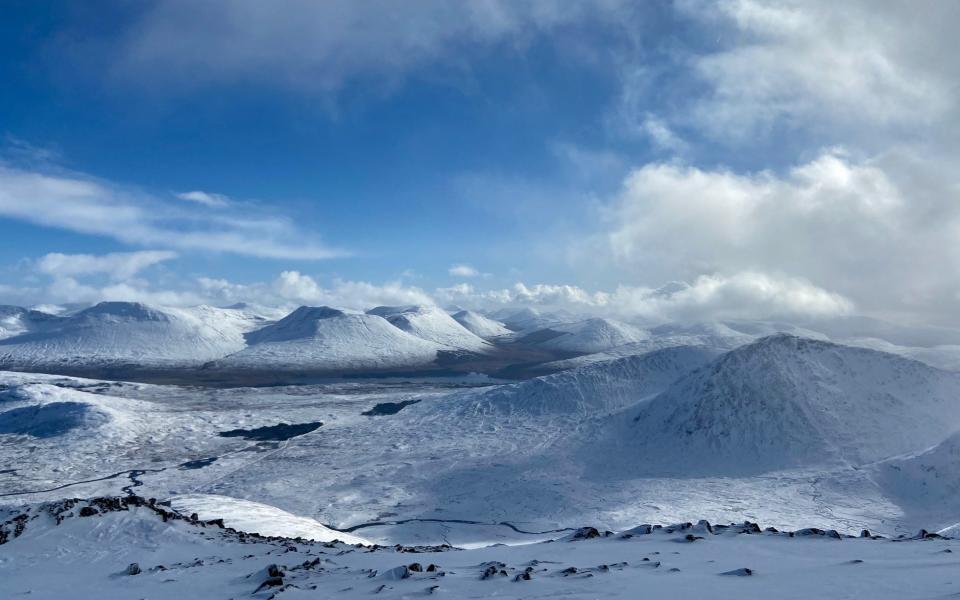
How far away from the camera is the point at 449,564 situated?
12344 millimetres

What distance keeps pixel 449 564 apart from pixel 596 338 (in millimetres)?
167984

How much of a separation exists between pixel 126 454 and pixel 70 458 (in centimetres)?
360

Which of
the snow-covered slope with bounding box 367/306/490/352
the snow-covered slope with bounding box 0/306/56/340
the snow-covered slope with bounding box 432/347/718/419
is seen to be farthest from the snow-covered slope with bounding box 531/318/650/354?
the snow-covered slope with bounding box 0/306/56/340

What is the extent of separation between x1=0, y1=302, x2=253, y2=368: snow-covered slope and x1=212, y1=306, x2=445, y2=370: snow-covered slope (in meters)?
9.59

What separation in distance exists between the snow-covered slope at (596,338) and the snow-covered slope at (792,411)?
109314mm

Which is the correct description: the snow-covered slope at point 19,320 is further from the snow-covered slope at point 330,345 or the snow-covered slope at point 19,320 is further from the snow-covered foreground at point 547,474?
the snow-covered foreground at point 547,474

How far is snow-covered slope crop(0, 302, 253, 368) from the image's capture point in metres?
127

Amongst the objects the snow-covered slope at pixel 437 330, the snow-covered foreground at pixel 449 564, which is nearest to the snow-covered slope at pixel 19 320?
the snow-covered slope at pixel 437 330

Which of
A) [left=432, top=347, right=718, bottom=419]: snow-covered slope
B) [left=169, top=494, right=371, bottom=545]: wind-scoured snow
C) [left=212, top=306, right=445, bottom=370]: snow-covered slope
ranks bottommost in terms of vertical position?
Result: [left=169, top=494, right=371, bottom=545]: wind-scoured snow

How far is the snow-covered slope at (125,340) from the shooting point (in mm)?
127375

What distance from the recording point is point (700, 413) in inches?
1748

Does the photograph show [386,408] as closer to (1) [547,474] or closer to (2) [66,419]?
(2) [66,419]

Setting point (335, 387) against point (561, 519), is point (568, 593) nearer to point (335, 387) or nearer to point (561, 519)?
point (561, 519)

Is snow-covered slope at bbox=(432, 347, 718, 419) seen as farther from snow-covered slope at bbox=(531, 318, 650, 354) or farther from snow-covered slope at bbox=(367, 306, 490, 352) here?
snow-covered slope at bbox=(367, 306, 490, 352)
